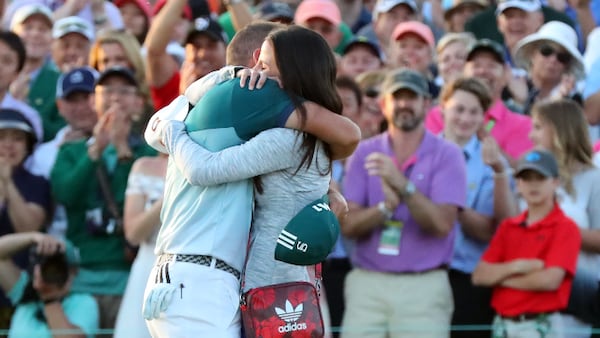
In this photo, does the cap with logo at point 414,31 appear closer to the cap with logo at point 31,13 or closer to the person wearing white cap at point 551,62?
the person wearing white cap at point 551,62

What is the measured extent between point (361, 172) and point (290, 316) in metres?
3.61

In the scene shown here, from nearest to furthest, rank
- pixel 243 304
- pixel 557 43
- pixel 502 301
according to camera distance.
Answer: pixel 243 304, pixel 502 301, pixel 557 43

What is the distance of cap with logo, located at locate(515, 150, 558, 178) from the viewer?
8164mm

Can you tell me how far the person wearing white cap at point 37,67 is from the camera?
1036 centimetres

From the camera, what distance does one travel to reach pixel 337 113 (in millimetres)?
5270

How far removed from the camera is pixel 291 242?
196 inches

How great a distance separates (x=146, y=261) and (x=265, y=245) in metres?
3.20

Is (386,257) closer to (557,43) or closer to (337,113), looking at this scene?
(557,43)

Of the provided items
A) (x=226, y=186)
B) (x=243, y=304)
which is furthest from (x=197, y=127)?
(x=243, y=304)

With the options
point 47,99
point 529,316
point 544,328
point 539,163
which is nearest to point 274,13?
point 47,99

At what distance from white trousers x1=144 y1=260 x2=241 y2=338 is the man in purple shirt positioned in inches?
129

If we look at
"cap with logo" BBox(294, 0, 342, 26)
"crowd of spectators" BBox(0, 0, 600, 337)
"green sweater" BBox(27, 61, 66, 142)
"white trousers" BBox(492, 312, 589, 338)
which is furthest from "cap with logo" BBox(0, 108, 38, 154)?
"white trousers" BBox(492, 312, 589, 338)

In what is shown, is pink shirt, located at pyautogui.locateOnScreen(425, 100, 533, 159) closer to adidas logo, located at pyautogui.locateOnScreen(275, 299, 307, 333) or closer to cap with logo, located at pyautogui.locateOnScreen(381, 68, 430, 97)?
cap with logo, located at pyautogui.locateOnScreen(381, 68, 430, 97)

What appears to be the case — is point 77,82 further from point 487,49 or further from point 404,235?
point 487,49
